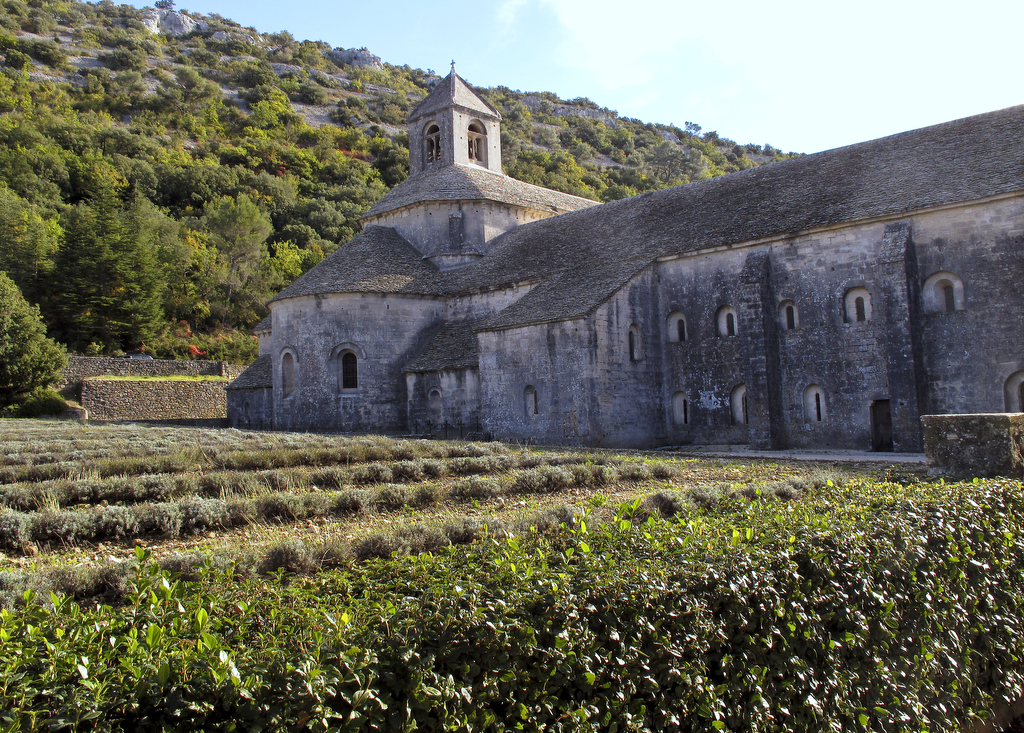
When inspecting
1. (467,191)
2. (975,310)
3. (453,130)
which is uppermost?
(453,130)

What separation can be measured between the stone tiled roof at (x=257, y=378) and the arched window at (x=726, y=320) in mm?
21005

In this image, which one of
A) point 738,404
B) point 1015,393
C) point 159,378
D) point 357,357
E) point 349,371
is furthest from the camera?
point 159,378

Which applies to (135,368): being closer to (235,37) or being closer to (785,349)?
(785,349)

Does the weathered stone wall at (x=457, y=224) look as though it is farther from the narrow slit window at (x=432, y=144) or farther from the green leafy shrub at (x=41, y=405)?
the green leafy shrub at (x=41, y=405)

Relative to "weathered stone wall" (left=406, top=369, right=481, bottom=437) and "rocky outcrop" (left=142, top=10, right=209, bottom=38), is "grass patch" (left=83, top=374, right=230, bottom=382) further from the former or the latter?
"rocky outcrop" (left=142, top=10, right=209, bottom=38)

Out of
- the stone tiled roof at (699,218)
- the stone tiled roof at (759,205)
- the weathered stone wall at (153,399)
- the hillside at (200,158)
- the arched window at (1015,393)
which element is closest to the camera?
the arched window at (1015,393)

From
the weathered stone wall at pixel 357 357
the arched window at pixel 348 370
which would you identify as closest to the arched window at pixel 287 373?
the weathered stone wall at pixel 357 357

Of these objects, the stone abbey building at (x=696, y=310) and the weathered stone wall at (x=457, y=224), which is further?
the weathered stone wall at (x=457, y=224)

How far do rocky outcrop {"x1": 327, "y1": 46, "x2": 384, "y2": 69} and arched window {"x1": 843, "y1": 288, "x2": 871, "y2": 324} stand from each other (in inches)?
4976

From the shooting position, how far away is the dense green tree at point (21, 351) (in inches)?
1250

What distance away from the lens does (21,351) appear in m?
32.1

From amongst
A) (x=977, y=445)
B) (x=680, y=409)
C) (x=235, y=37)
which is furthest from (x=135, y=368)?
(x=235, y=37)

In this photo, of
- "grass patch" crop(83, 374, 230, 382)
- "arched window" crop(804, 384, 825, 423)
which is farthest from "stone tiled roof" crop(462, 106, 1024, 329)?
"grass patch" crop(83, 374, 230, 382)

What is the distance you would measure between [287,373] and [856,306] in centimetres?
2240
